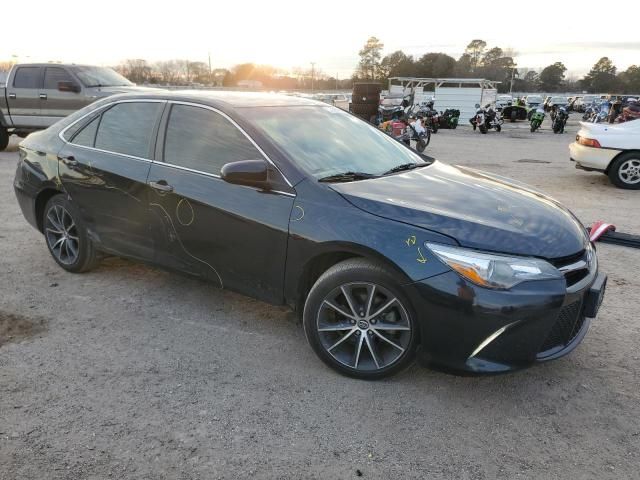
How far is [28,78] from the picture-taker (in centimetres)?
1203

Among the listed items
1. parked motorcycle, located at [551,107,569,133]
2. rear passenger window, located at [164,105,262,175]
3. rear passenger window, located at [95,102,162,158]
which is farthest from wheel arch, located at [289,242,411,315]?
parked motorcycle, located at [551,107,569,133]

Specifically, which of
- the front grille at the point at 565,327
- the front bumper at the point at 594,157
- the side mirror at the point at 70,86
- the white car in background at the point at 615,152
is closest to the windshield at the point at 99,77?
the side mirror at the point at 70,86

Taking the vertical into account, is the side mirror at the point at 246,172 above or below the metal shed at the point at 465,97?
below

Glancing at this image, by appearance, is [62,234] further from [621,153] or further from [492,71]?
[492,71]

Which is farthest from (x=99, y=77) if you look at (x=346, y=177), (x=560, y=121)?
(x=560, y=121)

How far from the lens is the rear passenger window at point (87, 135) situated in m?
4.27

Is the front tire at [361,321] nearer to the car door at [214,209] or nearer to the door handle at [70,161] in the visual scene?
the car door at [214,209]

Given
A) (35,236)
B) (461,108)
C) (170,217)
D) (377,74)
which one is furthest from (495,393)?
(377,74)

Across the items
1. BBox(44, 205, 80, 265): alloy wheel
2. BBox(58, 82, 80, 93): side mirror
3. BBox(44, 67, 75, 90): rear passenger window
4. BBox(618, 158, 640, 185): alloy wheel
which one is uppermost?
BBox(44, 67, 75, 90): rear passenger window

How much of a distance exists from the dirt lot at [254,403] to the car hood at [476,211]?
2.88 feet

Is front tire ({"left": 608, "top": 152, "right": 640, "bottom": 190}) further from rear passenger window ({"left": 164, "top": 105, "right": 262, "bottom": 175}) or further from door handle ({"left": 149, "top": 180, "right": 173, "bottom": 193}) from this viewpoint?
door handle ({"left": 149, "top": 180, "right": 173, "bottom": 193})

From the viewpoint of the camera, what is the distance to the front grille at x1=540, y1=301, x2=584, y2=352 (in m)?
2.79

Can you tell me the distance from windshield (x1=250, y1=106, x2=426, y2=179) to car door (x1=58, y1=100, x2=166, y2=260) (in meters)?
0.96

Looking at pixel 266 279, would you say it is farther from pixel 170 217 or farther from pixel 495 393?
pixel 495 393
